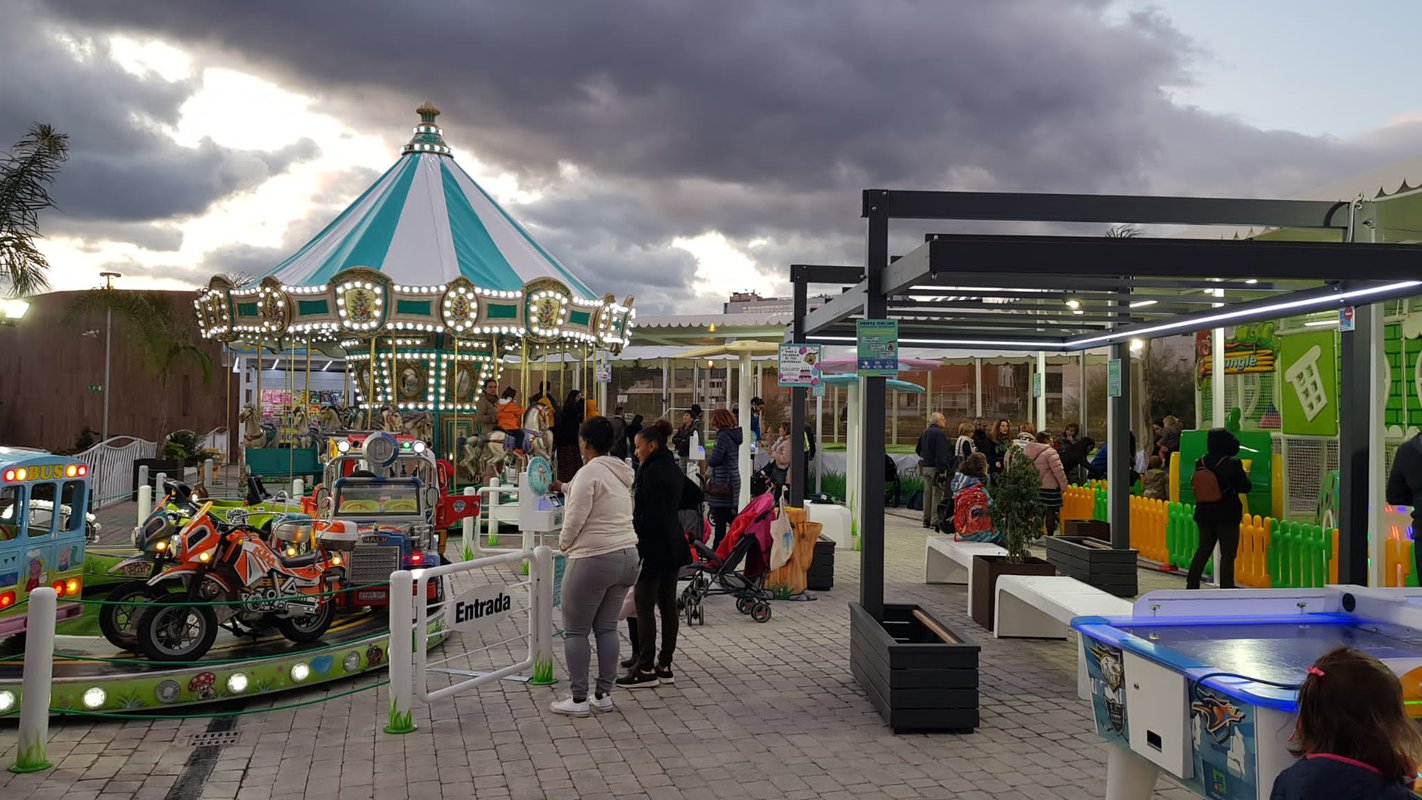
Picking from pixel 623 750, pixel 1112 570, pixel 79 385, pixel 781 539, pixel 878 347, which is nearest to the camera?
pixel 623 750

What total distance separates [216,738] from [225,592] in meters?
1.45

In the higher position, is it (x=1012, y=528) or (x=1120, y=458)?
(x=1120, y=458)

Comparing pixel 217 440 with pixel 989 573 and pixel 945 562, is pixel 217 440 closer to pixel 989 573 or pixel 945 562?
pixel 945 562

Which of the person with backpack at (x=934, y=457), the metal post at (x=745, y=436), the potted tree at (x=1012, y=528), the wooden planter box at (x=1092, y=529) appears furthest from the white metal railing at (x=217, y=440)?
the potted tree at (x=1012, y=528)

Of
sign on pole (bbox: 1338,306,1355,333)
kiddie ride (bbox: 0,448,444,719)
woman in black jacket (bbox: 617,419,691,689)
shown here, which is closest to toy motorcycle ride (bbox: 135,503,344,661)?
kiddie ride (bbox: 0,448,444,719)

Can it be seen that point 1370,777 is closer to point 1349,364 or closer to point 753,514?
point 1349,364

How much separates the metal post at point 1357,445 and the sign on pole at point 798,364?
15.0 ft

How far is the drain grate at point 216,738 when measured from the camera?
559 centimetres

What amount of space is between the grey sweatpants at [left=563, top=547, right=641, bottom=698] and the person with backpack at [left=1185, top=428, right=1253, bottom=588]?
6.17 meters

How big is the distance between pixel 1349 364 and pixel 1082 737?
3.18 meters

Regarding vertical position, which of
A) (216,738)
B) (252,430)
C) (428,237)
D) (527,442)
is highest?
(428,237)

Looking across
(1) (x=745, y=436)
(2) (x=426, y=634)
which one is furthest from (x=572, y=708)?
(1) (x=745, y=436)

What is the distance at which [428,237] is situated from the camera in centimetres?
1750

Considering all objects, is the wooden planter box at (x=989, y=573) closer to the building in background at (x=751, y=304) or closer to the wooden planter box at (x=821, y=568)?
the wooden planter box at (x=821, y=568)
